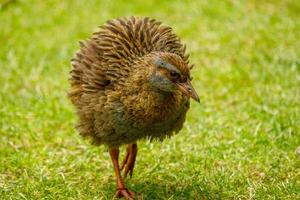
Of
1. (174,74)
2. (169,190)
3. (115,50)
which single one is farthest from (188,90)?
(169,190)

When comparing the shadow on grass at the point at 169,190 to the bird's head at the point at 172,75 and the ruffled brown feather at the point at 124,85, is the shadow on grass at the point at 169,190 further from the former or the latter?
the bird's head at the point at 172,75

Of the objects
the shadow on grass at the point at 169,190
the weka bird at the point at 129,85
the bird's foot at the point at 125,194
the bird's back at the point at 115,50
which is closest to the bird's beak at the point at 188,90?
the weka bird at the point at 129,85

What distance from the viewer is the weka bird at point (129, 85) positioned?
4895 millimetres

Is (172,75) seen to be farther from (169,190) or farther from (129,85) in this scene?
(169,190)

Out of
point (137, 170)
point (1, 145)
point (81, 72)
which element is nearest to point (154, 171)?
point (137, 170)

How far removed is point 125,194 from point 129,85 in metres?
0.91

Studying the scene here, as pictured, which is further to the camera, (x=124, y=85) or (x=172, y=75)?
Result: (x=124, y=85)

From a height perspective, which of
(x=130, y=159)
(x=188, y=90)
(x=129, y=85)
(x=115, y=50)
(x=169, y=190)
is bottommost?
(x=169, y=190)

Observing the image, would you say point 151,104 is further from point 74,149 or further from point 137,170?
point 74,149

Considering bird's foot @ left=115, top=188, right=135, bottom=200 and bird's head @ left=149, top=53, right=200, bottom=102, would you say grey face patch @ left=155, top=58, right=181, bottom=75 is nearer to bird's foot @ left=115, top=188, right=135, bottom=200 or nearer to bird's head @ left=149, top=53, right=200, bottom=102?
bird's head @ left=149, top=53, right=200, bottom=102

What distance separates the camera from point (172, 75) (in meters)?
4.82

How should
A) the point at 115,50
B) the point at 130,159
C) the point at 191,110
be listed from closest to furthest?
the point at 115,50
the point at 130,159
the point at 191,110

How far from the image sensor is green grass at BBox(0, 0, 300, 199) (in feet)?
18.4

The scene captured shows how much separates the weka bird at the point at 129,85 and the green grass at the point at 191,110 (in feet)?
2.02
